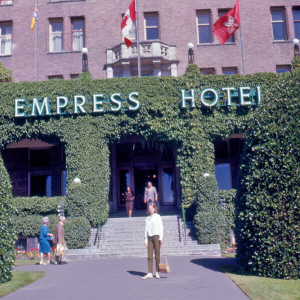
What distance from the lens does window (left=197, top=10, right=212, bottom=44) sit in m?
25.9

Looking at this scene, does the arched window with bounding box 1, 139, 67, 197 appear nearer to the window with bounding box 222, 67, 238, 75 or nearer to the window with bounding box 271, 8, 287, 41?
the window with bounding box 222, 67, 238, 75

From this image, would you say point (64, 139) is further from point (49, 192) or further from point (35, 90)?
point (49, 192)

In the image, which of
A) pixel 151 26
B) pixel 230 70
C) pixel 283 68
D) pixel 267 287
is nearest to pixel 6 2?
pixel 151 26

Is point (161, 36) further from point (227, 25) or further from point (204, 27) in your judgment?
point (227, 25)

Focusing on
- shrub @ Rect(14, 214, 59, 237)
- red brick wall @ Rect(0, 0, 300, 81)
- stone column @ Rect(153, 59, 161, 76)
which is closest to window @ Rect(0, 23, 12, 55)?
red brick wall @ Rect(0, 0, 300, 81)

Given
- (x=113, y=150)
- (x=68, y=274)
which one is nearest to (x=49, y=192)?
(x=113, y=150)

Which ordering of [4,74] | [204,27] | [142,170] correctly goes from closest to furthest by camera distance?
1. [142,170]
2. [4,74]
3. [204,27]

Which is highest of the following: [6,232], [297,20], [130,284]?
[297,20]

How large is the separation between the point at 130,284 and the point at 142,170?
15.5 metres

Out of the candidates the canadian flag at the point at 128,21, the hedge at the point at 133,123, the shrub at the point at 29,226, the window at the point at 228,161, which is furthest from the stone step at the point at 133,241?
the canadian flag at the point at 128,21

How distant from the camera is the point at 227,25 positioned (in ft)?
66.3

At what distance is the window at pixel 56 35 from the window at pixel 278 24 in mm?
14910

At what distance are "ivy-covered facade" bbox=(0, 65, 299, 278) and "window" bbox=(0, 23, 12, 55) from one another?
801cm

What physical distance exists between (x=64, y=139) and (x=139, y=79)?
4877mm
